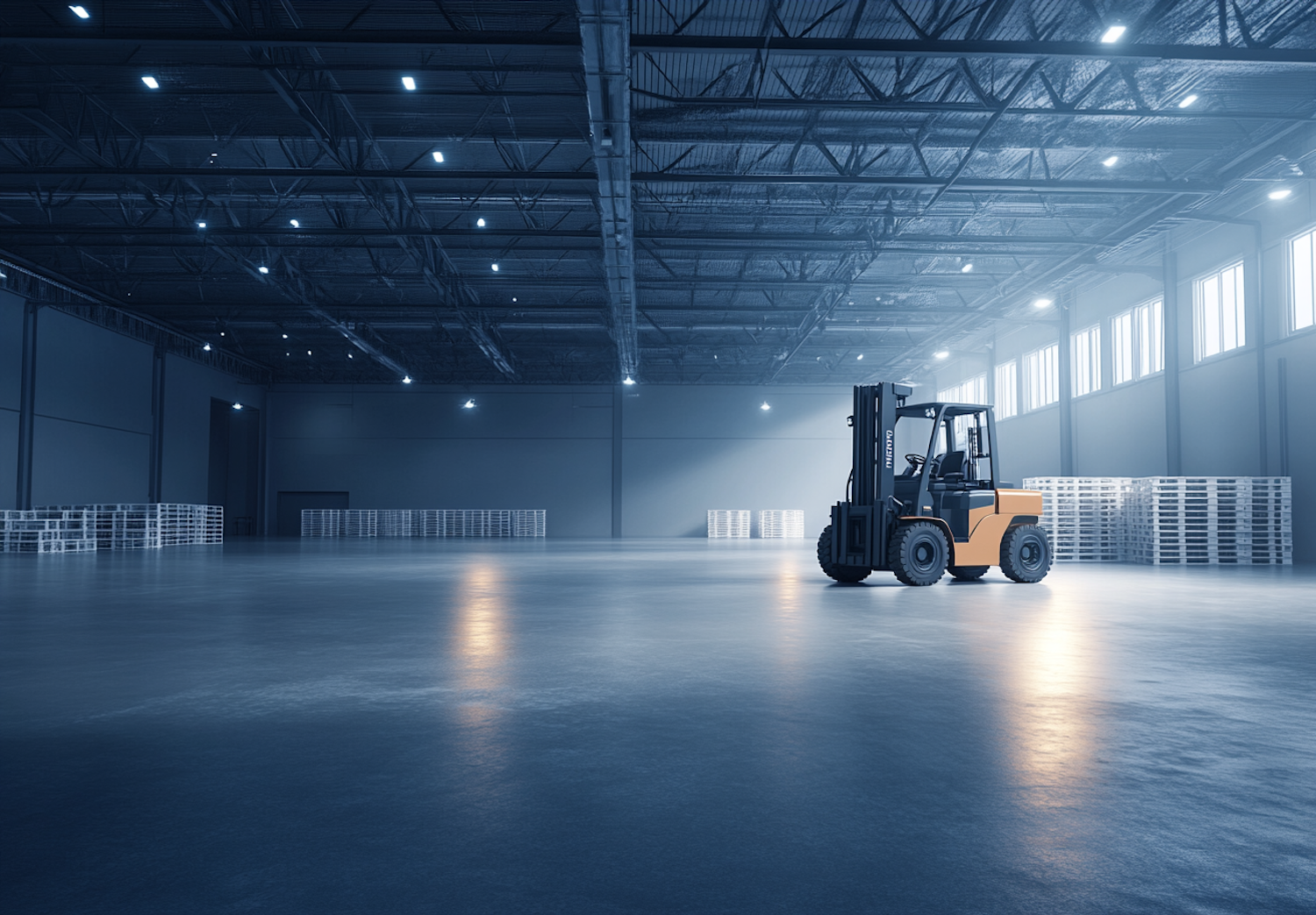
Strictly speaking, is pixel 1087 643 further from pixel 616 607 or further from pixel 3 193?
pixel 3 193

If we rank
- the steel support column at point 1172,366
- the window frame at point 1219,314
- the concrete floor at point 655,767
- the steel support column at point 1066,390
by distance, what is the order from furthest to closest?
the steel support column at point 1066,390, the steel support column at point 1172,366, the window frame at point 1219,314, the concrete floor at point 655,767

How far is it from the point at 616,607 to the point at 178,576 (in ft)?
26.4

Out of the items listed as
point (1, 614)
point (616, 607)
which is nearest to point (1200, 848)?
point (616, 607)

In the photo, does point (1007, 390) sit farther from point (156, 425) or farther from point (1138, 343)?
point (156, 425)

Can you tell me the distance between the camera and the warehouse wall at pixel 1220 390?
649 inches

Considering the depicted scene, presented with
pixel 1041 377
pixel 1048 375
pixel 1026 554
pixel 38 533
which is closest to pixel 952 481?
pixel 1026 554

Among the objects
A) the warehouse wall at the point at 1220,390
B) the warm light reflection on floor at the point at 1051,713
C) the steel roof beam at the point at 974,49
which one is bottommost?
the warm light reflection on floor at the point at 1051,713

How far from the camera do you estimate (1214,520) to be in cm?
1742

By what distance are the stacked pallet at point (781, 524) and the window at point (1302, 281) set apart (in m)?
21.6

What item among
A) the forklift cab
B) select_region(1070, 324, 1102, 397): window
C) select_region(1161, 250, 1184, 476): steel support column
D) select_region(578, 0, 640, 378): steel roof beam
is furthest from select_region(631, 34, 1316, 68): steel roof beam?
select_region(1070, 324, 1102, 397): window

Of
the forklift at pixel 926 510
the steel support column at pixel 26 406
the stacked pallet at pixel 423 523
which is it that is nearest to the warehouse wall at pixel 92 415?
the steel support column at pixel 26 406

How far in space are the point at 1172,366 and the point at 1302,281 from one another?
3.71 m

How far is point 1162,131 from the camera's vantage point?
15.5m

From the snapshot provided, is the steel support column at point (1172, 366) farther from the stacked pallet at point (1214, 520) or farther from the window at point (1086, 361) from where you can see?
the window at point (1086, 361)
